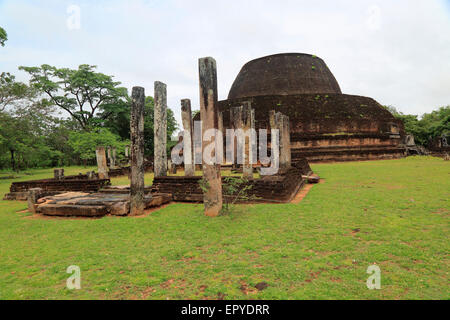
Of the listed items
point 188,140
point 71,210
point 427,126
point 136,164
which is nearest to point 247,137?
point 188,140

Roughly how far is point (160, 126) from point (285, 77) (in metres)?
21.8

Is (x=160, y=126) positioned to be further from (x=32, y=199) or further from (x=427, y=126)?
(x=427, y=126)

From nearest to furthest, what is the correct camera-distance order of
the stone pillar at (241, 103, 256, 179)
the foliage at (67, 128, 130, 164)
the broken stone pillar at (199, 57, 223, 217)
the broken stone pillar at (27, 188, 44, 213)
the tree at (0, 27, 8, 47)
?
the broken stone pillar at (199, 57, 223, 217), the broken stone pillar at (27, 188, 44, 213), the stone pillar at (241, 103, 256, 179), the tree at (0, 27, 8, 47), the foliage at (67, 128, 130, 164)

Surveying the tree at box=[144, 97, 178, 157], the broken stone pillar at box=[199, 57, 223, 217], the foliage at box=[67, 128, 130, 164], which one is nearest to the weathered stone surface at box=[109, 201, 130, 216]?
the broken stone pillar at box=[199, 57, 223, 217]

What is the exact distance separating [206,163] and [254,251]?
7.59 feet

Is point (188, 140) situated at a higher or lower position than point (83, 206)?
higher

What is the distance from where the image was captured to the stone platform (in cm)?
517

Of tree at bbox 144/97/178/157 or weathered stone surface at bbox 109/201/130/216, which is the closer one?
weathered stone surface at bbox 109/201/130/216

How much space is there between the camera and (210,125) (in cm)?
479

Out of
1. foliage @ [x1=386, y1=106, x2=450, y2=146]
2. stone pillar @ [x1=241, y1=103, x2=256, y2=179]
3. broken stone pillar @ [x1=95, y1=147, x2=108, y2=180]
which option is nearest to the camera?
stone pillar @ [x1=241, y1=103, x2=256, y2=179]

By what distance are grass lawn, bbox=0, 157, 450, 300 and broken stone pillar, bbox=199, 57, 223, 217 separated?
1.28ft

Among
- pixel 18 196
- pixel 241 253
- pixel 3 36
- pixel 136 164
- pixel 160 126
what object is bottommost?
pixel 241 253

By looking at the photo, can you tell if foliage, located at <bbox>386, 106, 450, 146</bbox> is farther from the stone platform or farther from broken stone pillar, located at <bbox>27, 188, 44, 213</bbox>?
broken stone pillar, located at <bbox>27, 188, 44, 213</bbox>

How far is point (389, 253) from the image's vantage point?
277 centimetres
